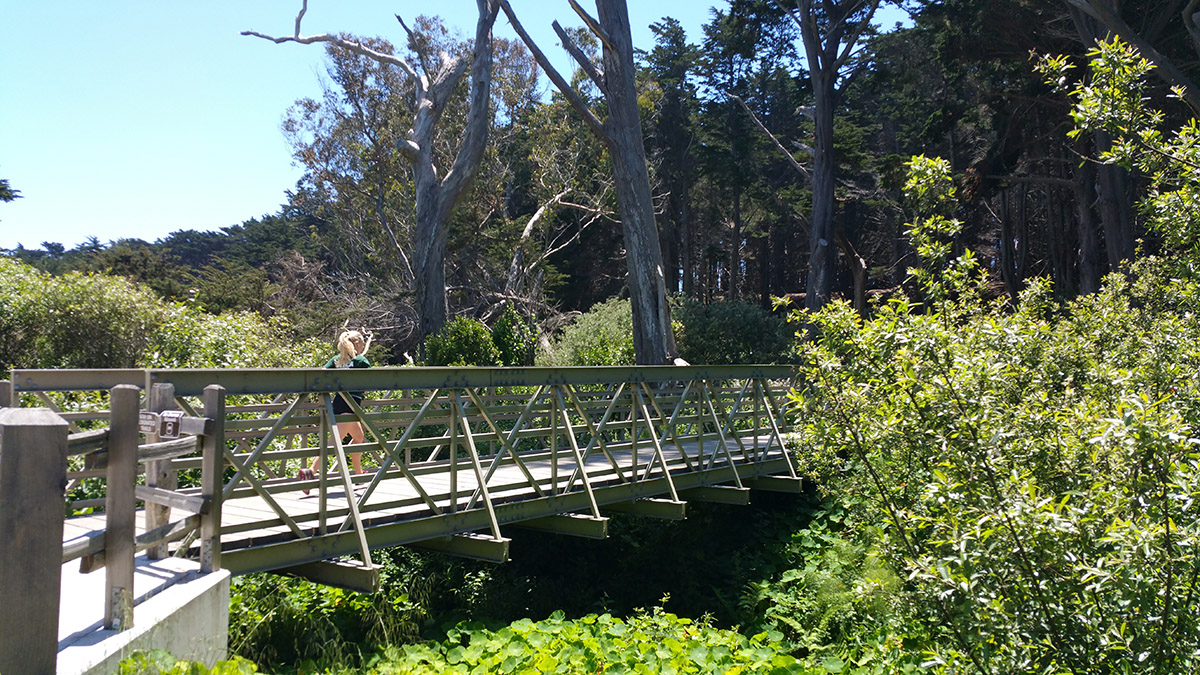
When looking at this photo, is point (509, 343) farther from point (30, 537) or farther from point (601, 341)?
point (30, 537)

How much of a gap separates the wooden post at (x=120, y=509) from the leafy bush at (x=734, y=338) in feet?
59.6

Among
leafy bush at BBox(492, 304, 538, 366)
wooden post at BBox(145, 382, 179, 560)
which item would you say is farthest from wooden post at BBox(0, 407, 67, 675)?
leafy bush at BBox(492, 304, 538, 366)

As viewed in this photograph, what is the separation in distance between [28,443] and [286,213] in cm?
5602

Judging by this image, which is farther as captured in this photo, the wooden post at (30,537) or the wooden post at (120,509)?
the wooden post at (120,509)

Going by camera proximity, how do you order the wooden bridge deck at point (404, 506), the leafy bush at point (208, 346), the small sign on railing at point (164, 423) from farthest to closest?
the leafy bush at point (208, 346) < the wooden bridge deck at point (404, 506) < the small sign on railing at point (164, 423)

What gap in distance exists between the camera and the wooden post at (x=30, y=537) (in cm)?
295

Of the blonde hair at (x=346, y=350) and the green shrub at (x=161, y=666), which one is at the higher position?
the blonde hair at (x=346, y=350)

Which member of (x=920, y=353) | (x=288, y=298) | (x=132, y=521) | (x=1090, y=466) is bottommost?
(x=132, y=521)

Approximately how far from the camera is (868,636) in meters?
7.73

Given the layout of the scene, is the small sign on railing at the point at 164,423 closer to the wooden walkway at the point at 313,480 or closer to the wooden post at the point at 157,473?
the wooden walkway at the point at 313,480

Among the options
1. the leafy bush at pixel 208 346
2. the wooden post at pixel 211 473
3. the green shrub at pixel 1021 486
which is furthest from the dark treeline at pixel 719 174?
the wooden post at pixel 211 473

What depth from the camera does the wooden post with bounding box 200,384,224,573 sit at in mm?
4547

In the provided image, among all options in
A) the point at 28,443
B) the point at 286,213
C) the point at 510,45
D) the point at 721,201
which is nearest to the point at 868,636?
the point at 28,443

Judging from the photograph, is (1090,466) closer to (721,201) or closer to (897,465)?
(897,465)
